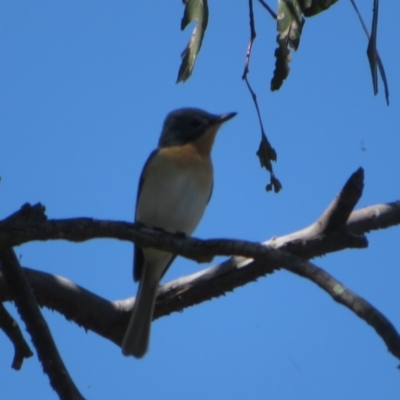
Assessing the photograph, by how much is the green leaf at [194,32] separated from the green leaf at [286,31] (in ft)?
1.14

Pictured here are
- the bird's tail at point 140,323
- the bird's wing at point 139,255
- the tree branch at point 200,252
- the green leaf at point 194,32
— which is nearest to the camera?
the tree branch at point 200,252

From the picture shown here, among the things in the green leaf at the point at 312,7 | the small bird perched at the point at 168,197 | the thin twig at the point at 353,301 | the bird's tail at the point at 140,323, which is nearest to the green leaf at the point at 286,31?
the green leaf at the point at 312,7

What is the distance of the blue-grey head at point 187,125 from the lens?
6980 millimetres

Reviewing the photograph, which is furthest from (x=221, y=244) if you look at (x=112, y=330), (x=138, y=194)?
(x=138, y=194)

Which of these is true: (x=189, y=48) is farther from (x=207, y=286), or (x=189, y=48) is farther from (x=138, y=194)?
(x=138, y=194)

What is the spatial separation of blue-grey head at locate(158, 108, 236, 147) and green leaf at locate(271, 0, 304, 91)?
9.69ft

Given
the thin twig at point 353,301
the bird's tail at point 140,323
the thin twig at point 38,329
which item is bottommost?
→ the thin twig at point 353,301

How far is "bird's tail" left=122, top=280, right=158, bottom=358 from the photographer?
19.1 feet

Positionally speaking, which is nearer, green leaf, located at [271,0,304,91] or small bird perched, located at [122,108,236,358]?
green leaf, located at [271,0,304,91]

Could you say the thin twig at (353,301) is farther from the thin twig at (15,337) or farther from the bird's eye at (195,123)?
the bird's eye at (195,123)

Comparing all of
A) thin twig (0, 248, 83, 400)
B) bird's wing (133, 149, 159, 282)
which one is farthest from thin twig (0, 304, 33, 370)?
bird's wing (133, 149, 159, 282)

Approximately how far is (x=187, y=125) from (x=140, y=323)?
1.95 meters

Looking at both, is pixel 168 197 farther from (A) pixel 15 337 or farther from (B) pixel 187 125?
(A) pixel 15 337

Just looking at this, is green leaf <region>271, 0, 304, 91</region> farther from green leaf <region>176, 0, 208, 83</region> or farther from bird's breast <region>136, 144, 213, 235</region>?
bird's breast <region>136, 144, 213, 235</region>
